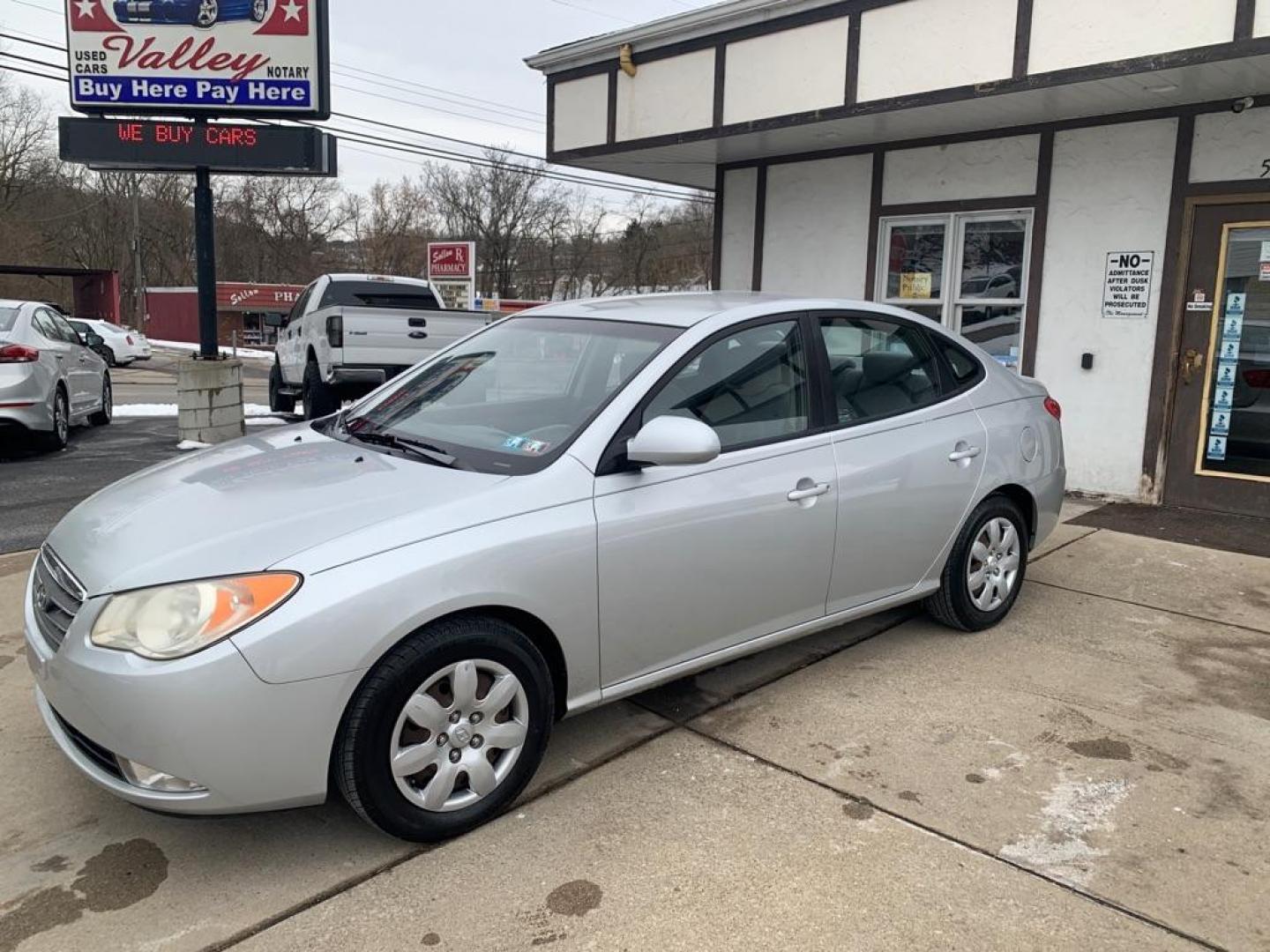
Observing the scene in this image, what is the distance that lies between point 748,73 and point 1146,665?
5913mm

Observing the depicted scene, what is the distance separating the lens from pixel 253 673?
2477 millimetres

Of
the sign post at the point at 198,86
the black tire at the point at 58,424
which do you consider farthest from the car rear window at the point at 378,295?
the black tire at the point at 58,424

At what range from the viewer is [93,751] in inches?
107

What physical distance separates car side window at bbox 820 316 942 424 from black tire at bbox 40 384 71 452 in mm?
8372

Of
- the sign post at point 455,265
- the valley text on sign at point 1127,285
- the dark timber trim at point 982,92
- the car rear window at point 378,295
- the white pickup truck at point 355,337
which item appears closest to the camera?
the dark timber trim at point 982,92

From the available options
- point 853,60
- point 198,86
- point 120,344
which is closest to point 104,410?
point 198,86

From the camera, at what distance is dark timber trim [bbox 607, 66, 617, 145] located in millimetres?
9219

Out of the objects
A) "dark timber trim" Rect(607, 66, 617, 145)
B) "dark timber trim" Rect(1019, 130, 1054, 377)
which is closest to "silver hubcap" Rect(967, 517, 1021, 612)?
"dark timber trim" Rect(1019, 130, 1054, 377)

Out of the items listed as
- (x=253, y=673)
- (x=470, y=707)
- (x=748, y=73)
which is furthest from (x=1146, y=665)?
(x=748, y=73)

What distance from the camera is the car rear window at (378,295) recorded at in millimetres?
12172

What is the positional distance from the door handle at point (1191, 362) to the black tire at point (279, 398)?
10.6 metres

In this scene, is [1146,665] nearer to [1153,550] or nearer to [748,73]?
[1153,550]

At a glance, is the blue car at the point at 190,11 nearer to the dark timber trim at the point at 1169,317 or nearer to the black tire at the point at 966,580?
the dark timber trim at the point at 1169,317

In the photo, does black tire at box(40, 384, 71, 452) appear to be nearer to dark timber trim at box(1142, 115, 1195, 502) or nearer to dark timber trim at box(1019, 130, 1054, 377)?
dark timber trim at box(1019, 130, 1054, 377)
